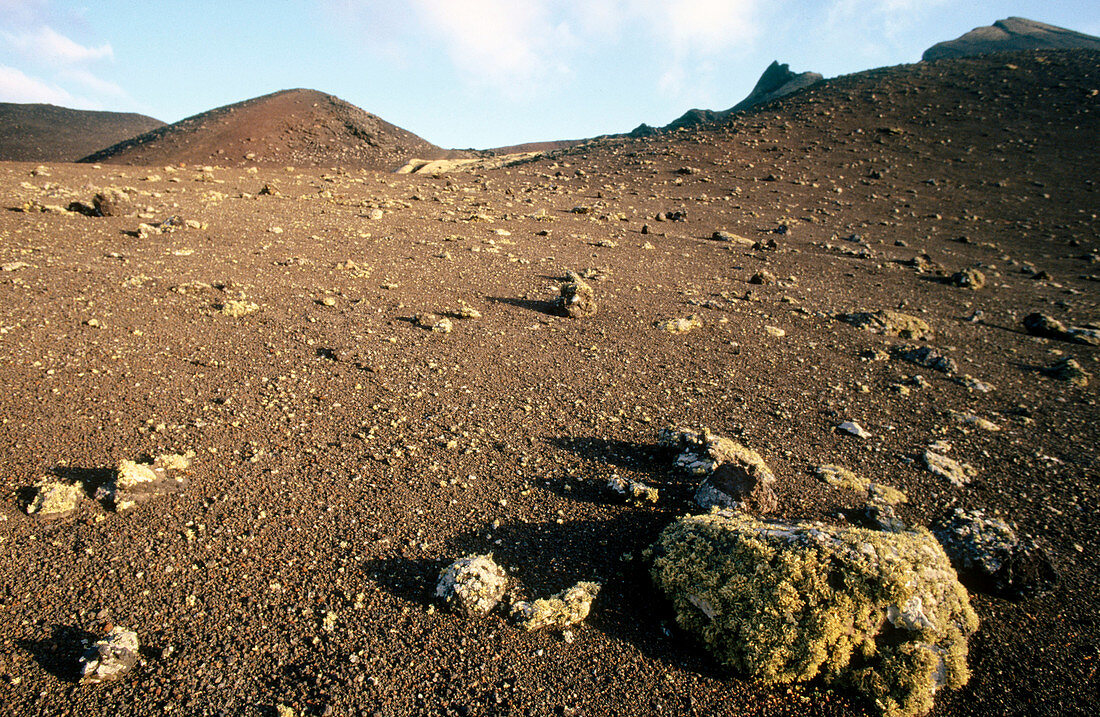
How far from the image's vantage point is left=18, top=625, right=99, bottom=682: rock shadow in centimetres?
254

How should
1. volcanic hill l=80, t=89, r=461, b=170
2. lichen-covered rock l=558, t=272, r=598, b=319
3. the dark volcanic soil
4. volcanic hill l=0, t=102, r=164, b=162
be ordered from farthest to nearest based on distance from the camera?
volcanic hill l=0, t=102, r=164, b=162 < volcanic hill l=80, t=89, r=461, b=170 < lichen-covered rock l=558, t=272, r=598, b=319 < the dark volcanic soil

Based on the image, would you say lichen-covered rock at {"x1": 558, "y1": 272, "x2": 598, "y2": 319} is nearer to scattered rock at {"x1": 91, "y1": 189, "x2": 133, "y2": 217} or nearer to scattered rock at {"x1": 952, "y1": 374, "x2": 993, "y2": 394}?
scattered rock at {"x1": 952, "y1": 374, "x2": 993, "y2": 394}

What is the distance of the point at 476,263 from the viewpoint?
10.7 meters

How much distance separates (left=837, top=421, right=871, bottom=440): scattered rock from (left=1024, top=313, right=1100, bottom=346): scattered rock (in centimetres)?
698

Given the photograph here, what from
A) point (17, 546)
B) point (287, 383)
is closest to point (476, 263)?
point (287, 383)

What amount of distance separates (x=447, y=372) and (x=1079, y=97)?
40740 millimetres

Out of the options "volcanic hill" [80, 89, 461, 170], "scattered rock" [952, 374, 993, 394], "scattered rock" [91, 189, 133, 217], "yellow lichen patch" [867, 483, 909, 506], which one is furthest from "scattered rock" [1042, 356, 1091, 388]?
"volcanic hill" [80, 89, 461, 170]

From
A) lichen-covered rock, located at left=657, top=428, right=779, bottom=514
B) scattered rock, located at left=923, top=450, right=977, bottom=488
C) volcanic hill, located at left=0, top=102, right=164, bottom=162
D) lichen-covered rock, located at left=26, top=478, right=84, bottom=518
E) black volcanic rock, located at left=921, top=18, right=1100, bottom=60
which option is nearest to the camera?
lichen-covered rock, located at left=26, top=478, right=84, bottom=518

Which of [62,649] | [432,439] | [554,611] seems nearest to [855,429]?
[554,611]

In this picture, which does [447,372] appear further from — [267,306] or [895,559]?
[895,559]

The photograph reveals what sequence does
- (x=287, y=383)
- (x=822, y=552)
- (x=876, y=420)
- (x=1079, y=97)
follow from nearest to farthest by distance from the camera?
(x=822, y=552)
(x=287, y=383)
(x=876, y=420)
(x=1079, y=97)

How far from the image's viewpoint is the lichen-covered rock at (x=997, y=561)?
3518 mm

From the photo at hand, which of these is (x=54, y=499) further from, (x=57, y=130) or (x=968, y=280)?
(x=57, y=130)

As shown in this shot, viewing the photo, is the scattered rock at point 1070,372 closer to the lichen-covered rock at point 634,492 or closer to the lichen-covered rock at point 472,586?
the lichen-covered rock at point 634,492
